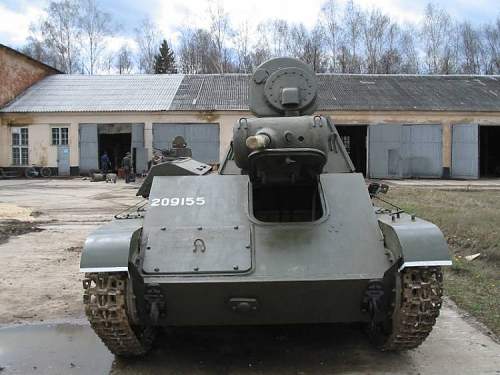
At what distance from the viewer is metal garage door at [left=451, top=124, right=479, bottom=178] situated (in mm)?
26406

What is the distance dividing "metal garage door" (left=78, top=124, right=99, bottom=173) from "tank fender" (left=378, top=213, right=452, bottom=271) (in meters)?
24.7

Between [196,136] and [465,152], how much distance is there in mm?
11530

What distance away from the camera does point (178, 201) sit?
4.79m

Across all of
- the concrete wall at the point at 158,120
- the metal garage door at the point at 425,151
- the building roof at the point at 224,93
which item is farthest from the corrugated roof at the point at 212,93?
the metal garage door at the point at 425,151

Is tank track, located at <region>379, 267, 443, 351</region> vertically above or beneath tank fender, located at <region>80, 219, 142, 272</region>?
beneath

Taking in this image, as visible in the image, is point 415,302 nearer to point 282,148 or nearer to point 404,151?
point 282,148

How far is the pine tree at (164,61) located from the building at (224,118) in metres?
21.8

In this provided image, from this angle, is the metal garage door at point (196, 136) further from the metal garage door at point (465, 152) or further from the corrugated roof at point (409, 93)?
the metal garage door at point (465, 152)

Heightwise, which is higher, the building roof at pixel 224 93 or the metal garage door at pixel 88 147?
the building roof at pixel 224 93

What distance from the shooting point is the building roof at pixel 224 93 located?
26734mm

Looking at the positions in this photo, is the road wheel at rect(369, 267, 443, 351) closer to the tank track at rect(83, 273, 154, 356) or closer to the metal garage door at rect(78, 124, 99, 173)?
the tank track at rect(83, 273, 154, 356)

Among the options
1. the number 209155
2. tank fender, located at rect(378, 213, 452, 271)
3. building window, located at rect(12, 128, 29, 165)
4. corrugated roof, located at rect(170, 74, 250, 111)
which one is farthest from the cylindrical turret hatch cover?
building window, located at rect(12, 128, 29, 165)

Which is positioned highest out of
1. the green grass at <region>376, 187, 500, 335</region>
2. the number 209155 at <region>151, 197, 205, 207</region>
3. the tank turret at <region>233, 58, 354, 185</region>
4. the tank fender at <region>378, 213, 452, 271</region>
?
the tank turret at <region>233, 58, 354, 185</region>

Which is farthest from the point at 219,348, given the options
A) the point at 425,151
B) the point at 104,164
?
the point at 104,164
